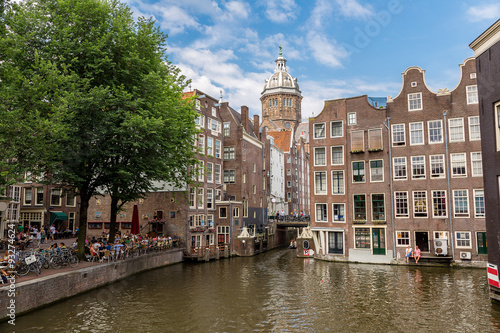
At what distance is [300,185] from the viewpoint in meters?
86.0

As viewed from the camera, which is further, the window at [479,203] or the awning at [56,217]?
the awning at [56,217]

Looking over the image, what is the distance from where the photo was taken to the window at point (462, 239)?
109 feet

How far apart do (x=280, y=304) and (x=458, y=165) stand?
927 inches

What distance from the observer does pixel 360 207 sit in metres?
37.5

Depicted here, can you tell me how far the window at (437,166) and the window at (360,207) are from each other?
6797 millimetres

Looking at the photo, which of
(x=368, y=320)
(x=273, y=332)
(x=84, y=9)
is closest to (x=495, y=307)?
(x=368, y=320)

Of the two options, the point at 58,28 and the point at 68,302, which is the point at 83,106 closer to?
the point at 58,28

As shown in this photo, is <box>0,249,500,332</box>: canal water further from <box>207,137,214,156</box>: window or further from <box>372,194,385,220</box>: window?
<box>207,137,214,156</box>: window

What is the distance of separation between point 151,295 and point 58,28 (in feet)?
56.1

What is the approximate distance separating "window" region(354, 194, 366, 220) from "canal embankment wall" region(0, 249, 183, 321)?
2078cm

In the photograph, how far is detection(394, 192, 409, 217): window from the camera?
3575cm

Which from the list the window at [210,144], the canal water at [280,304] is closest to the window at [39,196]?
the window at [210,144]

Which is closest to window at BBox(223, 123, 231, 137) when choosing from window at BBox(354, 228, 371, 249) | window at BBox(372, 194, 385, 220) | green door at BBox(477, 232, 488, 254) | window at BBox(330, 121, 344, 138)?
window at BBox(330, 121, 344, 138)

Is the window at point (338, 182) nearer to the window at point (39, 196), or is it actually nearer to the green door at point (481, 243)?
the green door at point (481, 243)
